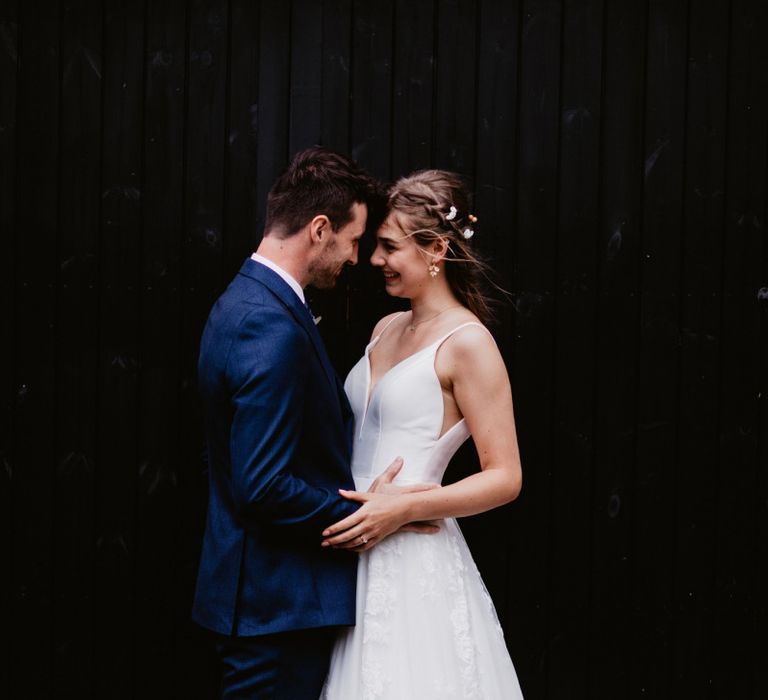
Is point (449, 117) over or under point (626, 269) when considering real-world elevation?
over

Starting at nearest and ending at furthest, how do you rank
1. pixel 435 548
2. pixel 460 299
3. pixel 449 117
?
1. pixel 435 548
2. pixel 460 299
3. pixel 449 117

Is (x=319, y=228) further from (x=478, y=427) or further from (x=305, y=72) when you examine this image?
(x=305, y=72)

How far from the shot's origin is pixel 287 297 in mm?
2000

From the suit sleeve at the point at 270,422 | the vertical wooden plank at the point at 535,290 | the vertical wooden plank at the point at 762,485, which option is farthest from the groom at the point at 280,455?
the vertical wooden plank at the point at 762,485

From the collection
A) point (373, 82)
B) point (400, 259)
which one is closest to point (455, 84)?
point (373, 82)

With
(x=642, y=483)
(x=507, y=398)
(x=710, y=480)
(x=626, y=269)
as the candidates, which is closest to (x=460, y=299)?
(x=507, y=398)

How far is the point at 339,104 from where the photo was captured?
9.72 feet

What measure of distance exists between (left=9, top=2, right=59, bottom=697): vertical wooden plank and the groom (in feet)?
4.02

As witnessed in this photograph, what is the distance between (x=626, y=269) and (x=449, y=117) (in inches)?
34.2

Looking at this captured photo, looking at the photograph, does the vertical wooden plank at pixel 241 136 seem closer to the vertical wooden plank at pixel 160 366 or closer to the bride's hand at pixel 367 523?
the vertical wooden plank at pixel 160 366

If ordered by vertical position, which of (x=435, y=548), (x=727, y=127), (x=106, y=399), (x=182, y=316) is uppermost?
(x=727, y=127)

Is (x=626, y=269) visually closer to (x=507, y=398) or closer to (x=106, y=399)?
(x=507, y=398)

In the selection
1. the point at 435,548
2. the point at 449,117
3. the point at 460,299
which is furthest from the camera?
the point at 449,117

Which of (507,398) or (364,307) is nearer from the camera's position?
(507,398)
